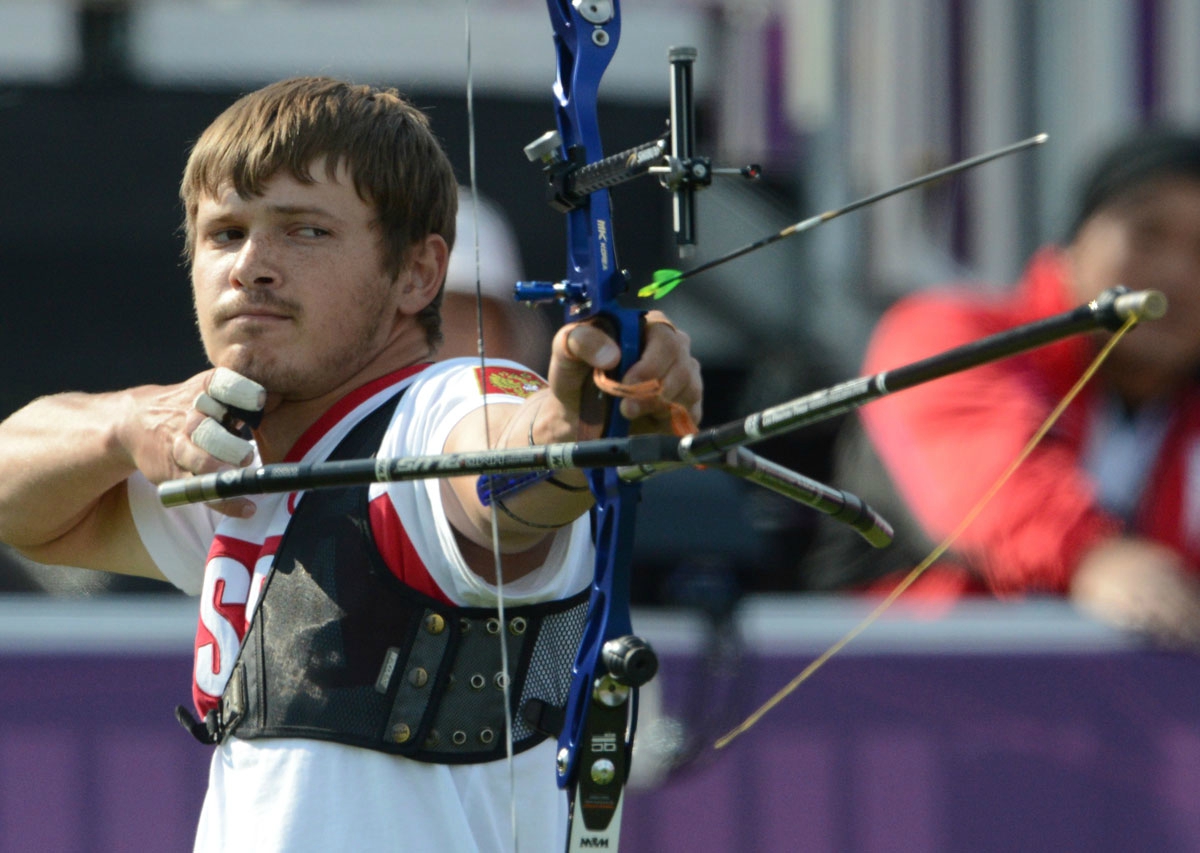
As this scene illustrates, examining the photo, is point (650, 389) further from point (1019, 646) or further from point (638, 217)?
point (638, 217)

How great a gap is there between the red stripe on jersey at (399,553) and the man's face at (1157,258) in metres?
2.02

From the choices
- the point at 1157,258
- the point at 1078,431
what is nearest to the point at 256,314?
the point at 1078,431

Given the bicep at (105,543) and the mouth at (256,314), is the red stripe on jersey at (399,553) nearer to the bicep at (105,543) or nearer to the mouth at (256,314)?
the mouth at (256,314)

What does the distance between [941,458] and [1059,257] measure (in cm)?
51

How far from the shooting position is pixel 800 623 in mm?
3020

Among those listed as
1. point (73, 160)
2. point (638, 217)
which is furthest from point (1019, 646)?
point (73, 160)

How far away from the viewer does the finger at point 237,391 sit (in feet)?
5.10

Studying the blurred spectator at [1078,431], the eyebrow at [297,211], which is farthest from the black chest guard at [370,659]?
the blurred spectator at [1078,431]

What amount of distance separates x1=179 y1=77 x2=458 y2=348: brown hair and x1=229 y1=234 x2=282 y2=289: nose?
0.19 feet

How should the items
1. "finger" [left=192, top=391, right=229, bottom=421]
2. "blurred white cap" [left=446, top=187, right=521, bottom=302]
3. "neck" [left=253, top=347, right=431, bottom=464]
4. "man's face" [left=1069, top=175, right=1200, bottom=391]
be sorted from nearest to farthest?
"finger" [left=192, top=391, right=229, bottom=421], "neck" [left=253, top=347, right=431, bottom=464], "blurred white cap" [left=446, top=187, right=521, bottom=302], "man's face" [left=1069, top=175, right=1200, bottom=391]

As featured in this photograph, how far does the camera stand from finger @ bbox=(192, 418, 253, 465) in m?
1.54

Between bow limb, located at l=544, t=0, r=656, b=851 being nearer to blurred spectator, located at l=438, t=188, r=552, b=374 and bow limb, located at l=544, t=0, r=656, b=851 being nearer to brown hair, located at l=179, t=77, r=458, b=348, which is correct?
brown hair, located at l=179, t=77, r=458, b=348

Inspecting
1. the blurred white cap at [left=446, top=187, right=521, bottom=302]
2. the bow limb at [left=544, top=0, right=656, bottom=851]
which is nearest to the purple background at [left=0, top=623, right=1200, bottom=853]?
the blurred white cap at [left=446, top=187, right=521, bottom=302]

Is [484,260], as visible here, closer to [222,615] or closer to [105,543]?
→ [105,543]
